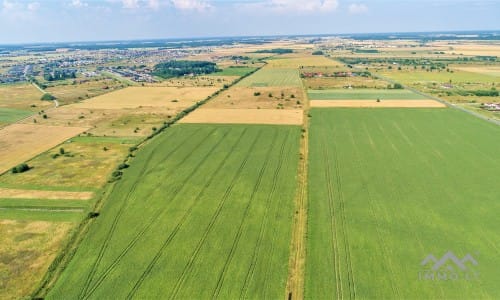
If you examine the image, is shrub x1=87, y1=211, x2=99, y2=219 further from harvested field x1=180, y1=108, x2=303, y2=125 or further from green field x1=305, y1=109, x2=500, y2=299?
harvested field x1=180, y1=108, x2=303, y2=125

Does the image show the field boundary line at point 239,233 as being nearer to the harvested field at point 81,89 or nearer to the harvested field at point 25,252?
the harvested field at point 25,252

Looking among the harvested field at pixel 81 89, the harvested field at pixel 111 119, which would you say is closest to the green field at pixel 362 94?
the harvested field at pixel 111 119

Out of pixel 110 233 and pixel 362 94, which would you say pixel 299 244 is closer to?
pixel 110 233

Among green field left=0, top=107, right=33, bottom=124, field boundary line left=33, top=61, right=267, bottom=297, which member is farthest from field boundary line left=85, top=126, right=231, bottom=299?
green field left=0, top=107, right=33, bottom=124

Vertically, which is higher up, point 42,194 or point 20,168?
point 20,168

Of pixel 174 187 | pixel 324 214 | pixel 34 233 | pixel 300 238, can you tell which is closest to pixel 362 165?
pixel 324 214

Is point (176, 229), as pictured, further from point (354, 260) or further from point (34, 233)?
point (354, 260)
